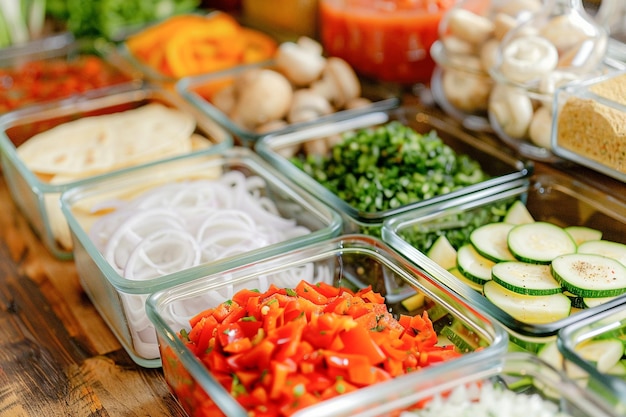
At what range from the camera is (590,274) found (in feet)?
4.53

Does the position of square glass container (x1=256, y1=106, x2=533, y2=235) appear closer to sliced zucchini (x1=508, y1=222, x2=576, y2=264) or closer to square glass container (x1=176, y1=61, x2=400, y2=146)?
square glass container (x1=176, y1=61, x2=400, y2=146)

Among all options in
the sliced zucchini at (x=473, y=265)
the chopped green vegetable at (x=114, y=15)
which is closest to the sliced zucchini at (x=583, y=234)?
the sliced zucchini at (x=473, y=265)

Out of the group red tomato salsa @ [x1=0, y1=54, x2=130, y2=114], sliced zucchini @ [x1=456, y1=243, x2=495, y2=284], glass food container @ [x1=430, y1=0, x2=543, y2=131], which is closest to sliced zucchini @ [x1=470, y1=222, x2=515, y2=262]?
sliced zucchini @ [x1=456, y1=243, x2=495, y2=284]

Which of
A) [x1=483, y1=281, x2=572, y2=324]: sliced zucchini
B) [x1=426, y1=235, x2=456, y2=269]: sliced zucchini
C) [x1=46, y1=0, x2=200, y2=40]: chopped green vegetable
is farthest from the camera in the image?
[x1=46, y1=0, x2=200, y2=40]: chopped green vegetable

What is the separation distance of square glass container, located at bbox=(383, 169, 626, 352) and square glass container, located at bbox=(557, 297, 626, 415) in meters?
0.28

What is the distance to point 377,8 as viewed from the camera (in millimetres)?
2295

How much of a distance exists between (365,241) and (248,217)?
1.09ft

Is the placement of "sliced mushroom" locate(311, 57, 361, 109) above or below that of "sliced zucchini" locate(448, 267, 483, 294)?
above

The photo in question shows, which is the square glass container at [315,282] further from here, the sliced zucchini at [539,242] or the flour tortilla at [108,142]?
the flour tortilla at [108,142]

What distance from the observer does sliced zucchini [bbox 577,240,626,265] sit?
1.50 m

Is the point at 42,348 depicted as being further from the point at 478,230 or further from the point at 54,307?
the point at 478,230

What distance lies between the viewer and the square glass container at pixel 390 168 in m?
1.61

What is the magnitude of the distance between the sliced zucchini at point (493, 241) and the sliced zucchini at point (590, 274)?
112 millimetres

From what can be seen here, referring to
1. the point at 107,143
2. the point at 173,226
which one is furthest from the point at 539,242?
the point at 107,143
